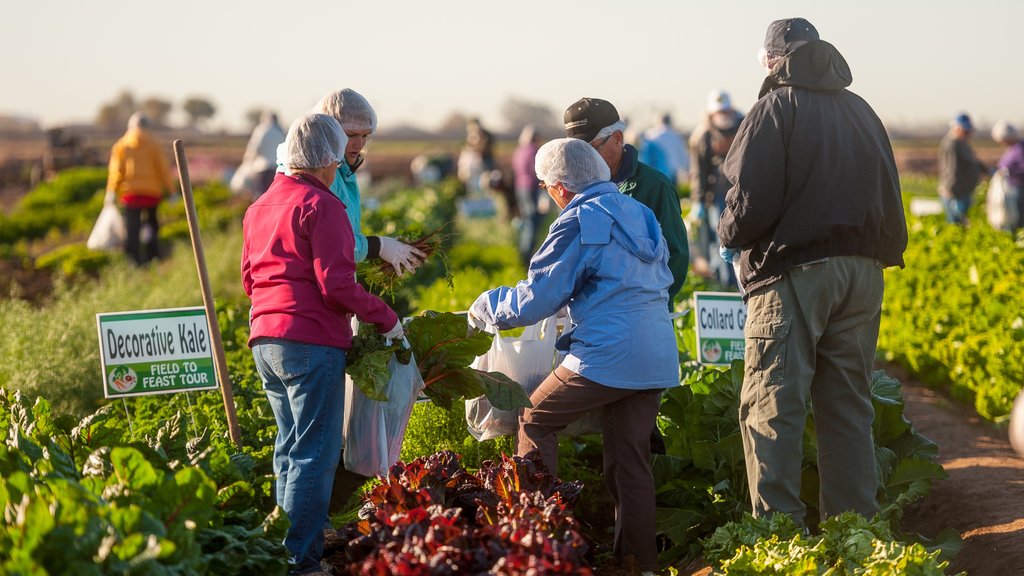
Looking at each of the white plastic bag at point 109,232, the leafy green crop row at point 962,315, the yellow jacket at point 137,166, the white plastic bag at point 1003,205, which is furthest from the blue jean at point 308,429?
the white plastic bag at point 1003,205

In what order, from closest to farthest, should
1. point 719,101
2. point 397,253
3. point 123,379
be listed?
point 397,253 → point 123,379 → point 719,101

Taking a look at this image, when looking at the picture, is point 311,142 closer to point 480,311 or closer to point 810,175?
point 480,311

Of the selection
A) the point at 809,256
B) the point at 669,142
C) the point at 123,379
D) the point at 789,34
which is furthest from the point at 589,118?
the point at 669,142

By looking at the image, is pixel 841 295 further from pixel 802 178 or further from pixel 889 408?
pixel 889 408

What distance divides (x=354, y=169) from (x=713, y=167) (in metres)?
6.02

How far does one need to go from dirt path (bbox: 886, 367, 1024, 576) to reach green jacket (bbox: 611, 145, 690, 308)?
1602mm

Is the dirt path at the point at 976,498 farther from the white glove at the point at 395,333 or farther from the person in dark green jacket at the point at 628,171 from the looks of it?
the white glove at the point at 395,333

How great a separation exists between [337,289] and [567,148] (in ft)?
3.34

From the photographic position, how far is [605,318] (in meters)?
4.27

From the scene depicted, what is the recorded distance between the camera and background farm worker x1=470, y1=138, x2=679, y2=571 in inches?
168

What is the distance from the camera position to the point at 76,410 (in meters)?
6.39

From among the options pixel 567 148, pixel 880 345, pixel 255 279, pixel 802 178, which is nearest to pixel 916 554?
pixel 802 178

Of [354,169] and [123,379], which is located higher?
[354,169]

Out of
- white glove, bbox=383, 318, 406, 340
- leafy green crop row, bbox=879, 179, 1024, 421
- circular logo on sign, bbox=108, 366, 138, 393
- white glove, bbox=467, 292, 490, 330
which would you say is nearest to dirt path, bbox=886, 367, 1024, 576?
leafy green crop row, bbox=879, 179, 1024, 421
